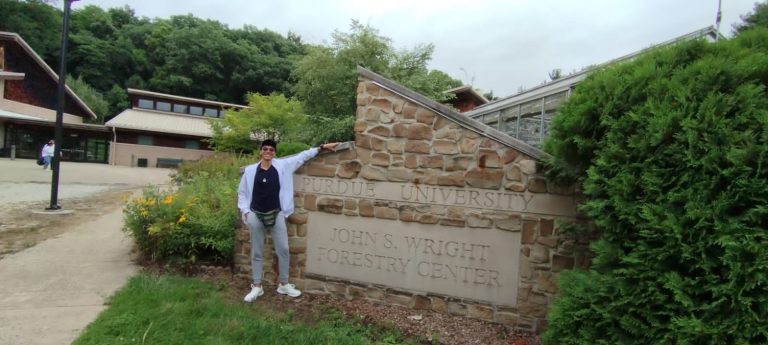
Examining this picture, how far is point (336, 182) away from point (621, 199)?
10.0 feet

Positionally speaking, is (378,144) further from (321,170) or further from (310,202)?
(310,202)

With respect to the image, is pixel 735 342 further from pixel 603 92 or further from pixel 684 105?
pixel 603 92

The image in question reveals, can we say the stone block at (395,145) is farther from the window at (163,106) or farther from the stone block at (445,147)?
the window at (163,106)

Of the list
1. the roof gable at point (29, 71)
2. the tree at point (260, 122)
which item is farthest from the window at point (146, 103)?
the tree at point (260, 122)

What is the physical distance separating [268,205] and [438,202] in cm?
180

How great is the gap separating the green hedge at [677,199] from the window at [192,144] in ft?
128

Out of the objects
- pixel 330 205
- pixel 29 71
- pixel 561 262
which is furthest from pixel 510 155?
pixel 29 71

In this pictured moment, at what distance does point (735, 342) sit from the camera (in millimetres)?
2395

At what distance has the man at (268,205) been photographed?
4.75 meters

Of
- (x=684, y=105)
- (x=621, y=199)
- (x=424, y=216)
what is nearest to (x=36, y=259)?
(x=424, y=216)

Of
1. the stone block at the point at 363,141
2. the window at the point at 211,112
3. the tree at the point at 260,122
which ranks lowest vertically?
the stone block at the point at 363,141

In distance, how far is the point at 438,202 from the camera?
15.5 feet

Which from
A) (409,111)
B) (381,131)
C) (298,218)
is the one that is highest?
(409,111)

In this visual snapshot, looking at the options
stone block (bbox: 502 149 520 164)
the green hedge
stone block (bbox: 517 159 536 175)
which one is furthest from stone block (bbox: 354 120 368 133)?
the green hedge
